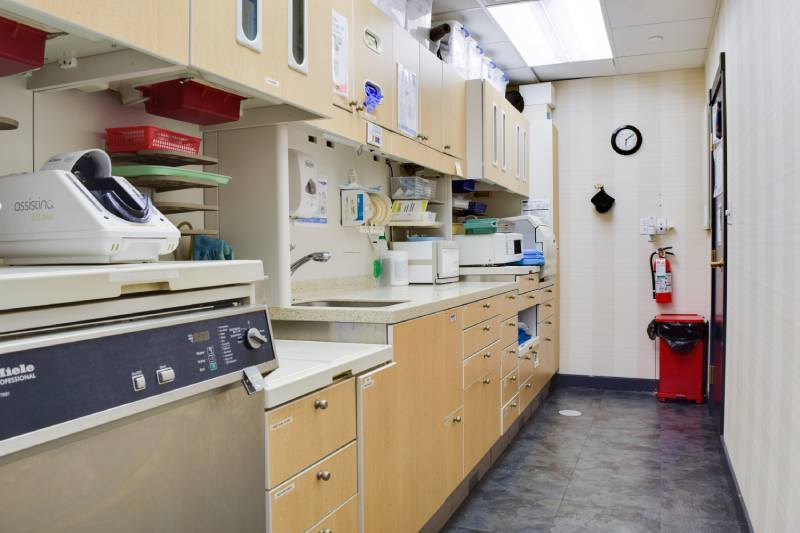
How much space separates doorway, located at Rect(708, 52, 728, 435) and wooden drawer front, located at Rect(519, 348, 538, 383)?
1101mm

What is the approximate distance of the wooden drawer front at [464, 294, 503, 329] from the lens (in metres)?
→ 2.83

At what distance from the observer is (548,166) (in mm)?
5250

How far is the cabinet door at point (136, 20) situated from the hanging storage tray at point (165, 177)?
1.00 feet

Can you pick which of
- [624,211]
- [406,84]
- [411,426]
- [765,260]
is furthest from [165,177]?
[624,211]

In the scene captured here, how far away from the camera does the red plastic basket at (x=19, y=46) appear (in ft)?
3.98

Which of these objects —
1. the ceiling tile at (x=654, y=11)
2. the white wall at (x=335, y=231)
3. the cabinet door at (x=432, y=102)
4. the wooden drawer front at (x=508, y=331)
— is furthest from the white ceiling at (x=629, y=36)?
the wooden drawer front at (x=508, y=331)

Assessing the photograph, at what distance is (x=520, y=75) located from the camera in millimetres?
5219

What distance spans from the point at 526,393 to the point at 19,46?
3.43 m

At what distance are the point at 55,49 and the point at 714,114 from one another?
3.71m

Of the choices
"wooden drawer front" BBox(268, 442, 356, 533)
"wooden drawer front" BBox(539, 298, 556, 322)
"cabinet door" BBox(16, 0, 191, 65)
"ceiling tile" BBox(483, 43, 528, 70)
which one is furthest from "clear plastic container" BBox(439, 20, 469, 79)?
"wooden drawer front" BBox(268, 442, 356, 533)

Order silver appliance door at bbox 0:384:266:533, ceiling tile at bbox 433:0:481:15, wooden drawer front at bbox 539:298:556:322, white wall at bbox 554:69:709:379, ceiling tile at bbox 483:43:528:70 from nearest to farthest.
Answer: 1. silver appliance door at bbox 0:384:266:533
2. ceiling tile at bbox 433:0:481:15
3. ceiling tile at bbox 483:43:528:70
4. wooden drawer front at bbox 539:298:556:322
5. white wall at bbox 554:69:709:379

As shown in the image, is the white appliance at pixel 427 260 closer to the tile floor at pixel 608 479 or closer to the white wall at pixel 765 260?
the tile floor at pixel 608 479

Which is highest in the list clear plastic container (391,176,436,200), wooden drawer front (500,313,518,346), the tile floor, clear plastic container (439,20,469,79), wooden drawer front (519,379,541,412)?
clear plastic container (439,20,469,79)

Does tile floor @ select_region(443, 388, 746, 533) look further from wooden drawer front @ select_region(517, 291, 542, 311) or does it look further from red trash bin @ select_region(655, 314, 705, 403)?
wooden drawer front @ select_region(517, 291, 542, 311)
